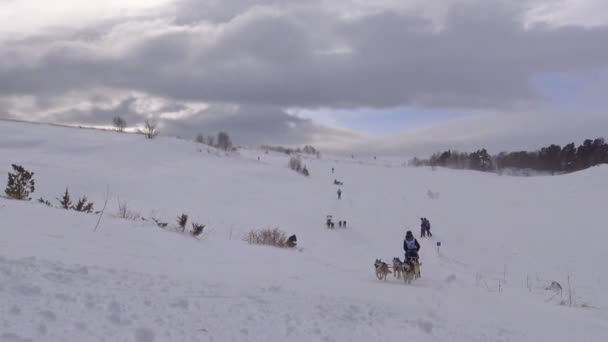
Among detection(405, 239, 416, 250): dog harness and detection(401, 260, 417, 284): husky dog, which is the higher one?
detection(405, 239, 416, 250): dog harness

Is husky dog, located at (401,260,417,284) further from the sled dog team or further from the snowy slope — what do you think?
the snowy slope

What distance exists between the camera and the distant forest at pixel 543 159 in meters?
93.6

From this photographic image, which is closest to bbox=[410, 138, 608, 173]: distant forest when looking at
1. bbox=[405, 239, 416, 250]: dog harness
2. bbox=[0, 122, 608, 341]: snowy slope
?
bbox=[0, 122, 608, 341]: snowy slope

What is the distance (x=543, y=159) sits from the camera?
115m

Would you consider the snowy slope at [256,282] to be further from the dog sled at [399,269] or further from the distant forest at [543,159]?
the distant forest at [543,159]

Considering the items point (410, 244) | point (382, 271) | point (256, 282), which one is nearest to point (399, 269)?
A: point (382, 271)

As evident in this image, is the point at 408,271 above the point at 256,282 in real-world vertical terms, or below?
below

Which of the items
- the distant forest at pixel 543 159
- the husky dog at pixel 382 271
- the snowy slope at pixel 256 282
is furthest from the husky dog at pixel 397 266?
the distant forest at pixel 543 159

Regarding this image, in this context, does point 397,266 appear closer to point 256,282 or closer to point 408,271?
point 408,271

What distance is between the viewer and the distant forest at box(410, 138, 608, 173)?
307ft

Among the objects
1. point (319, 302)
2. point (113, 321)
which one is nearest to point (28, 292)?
point (113, 321)

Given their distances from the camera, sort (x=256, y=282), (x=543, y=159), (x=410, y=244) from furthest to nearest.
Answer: (x=543, y=159) → (x=410, y=244) → (x=256, y=282)

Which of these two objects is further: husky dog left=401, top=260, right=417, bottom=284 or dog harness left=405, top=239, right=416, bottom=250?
dog harness left=405, top=239, right=416, bottom=250

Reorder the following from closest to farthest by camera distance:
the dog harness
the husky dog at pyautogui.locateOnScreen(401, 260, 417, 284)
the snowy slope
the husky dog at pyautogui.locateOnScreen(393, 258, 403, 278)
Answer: the snowy slope → the husky dog at pyautogui.locateOnScreen(401, 260, 417, 284) → the husky dog at pyautogui.locateOnScreen(393, 258, 403, 278) → the dog harness
